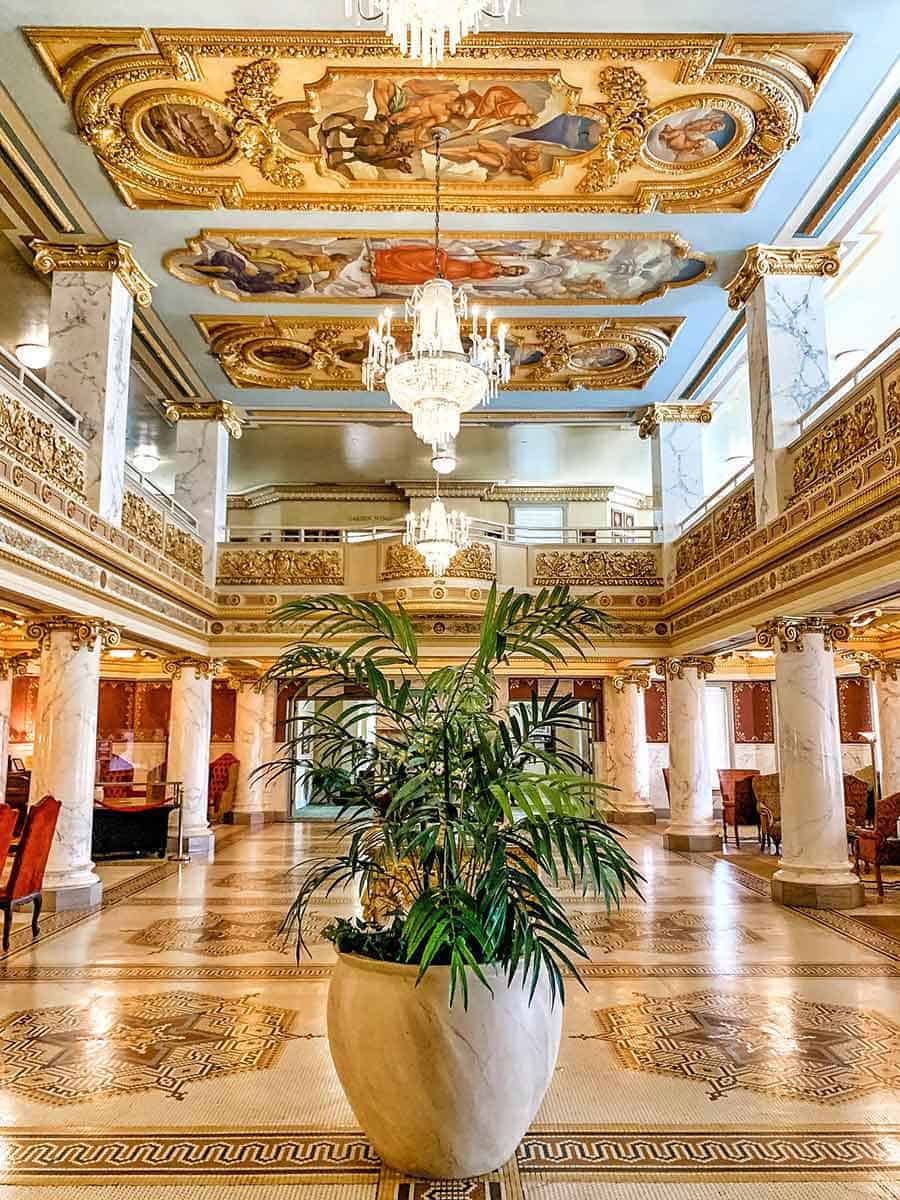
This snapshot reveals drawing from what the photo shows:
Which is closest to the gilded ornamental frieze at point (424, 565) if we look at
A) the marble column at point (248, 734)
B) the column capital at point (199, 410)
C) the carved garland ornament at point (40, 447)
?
the column capital at point (199, 410)

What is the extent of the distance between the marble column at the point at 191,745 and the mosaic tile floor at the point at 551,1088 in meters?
4.94

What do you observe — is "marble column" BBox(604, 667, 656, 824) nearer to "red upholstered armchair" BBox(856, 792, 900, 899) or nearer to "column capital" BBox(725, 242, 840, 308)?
"red upholstered armchair" BBox(856, 792, 900, 899)

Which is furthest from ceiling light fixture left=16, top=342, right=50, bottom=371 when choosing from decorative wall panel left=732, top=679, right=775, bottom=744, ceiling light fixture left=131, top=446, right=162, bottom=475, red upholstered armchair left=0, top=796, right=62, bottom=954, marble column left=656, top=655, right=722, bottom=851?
decorative wall panel left=732, top=679, right=775, bottom=744

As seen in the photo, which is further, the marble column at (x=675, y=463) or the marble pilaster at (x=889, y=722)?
the marble column at (x=675, y=463)

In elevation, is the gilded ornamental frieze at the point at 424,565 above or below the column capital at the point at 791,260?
below

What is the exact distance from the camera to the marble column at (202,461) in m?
12.8

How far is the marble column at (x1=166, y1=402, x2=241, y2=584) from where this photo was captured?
42.0 feet

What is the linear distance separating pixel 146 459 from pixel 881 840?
484 inches

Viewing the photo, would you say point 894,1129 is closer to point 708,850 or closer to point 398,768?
point 398,768

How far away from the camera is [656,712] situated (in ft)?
58.7

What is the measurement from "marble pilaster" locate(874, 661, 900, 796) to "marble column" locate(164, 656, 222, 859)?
9638 millimetres

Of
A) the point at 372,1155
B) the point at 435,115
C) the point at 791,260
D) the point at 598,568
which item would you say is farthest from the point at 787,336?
the point at 372,1155

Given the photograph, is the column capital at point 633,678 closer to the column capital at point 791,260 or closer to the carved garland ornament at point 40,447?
the column capital at point 791,260

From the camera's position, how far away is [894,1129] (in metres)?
3.46
